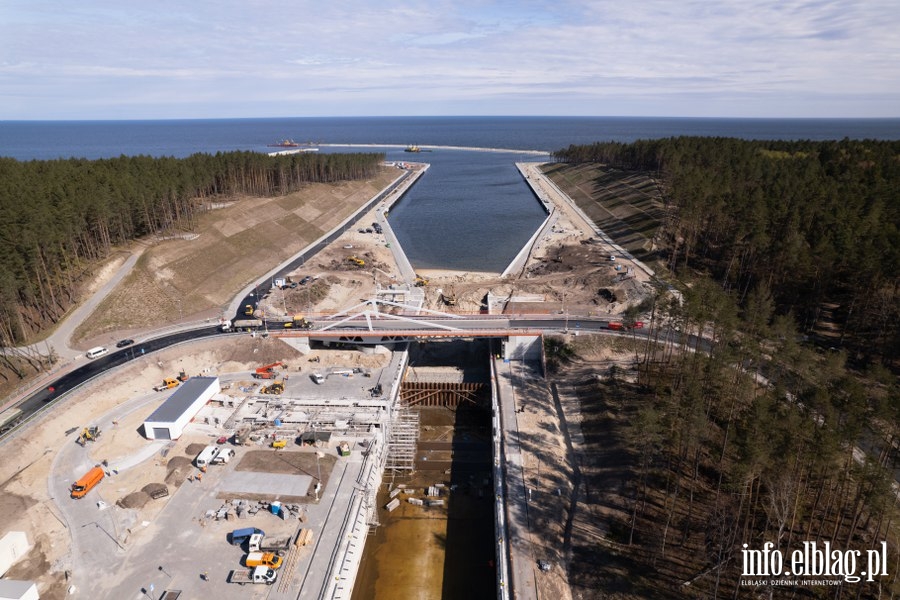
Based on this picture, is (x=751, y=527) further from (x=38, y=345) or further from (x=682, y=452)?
(x=38, y=345)

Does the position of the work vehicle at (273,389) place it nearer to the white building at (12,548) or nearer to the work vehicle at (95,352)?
the work vehicle at (95,352)

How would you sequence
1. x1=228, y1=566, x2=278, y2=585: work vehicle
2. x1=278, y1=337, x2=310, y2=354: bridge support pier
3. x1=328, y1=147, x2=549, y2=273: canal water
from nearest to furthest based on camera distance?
x1=228, y1=566, x2=278, y2=585: work vehicle < x1=278, y1=337, x2=310, y2=354: bridge support pier < x1=328, y1=147, x2=549, y2=273: canal water

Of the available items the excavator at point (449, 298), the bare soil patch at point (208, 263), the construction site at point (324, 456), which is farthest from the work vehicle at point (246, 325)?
the excavator at point (449, 298)

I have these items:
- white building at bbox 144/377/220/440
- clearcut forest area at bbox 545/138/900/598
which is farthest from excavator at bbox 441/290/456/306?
white building at bbox 144/377/220/440

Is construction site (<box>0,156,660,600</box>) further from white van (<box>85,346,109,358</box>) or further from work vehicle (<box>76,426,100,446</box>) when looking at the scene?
white van (<box>85,346,109,358</box>)

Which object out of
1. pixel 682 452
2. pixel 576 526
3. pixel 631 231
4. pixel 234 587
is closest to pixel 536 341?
pixel 682 452

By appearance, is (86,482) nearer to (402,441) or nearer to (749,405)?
(402,441)
